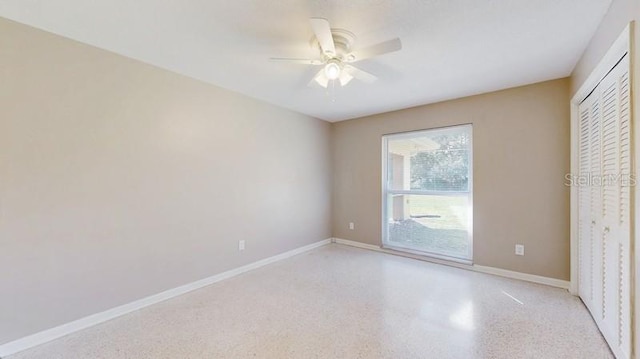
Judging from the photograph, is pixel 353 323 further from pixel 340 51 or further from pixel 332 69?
pixel 340 51

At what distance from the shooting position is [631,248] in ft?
4.68

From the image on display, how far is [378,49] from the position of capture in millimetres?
1860

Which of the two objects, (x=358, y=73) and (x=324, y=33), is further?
(x=358, y=73)

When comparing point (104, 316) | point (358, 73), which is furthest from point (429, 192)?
point (104, 316)

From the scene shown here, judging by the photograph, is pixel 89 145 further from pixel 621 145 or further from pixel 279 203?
pixel 621 145

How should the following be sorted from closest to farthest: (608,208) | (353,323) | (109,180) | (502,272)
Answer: (608,208) < (353,323) < (109,180) < (502,272)

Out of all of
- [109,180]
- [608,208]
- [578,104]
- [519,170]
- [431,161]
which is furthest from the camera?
[431,161]

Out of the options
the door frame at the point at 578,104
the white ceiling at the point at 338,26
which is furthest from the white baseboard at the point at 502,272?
the white ceiling at the point at 338,26

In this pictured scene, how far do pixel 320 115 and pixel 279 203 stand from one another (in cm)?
160

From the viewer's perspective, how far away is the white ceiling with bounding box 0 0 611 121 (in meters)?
1.68

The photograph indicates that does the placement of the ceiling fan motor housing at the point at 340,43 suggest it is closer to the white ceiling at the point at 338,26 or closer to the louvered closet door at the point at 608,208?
the white ceiling at the point at 338,26

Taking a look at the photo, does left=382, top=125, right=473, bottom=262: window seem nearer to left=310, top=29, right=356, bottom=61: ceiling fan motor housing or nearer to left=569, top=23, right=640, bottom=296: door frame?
left=569, top=23, right=640, bottom=296: door frame

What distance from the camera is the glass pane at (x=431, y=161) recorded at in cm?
355

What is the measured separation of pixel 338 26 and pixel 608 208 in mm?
2260
